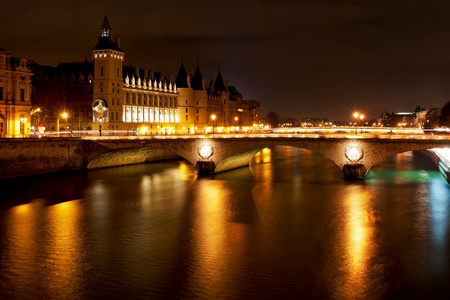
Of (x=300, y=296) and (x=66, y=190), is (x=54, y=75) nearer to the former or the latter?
(x=66, y=190)

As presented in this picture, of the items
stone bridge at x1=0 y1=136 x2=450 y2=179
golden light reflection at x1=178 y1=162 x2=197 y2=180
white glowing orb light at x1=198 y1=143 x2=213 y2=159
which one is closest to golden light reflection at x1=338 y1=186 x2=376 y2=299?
stone bridge at x1=0 y1=136 x2=450 y2=179

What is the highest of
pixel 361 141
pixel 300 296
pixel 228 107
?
pixel 228 107

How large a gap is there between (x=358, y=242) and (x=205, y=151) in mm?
27361

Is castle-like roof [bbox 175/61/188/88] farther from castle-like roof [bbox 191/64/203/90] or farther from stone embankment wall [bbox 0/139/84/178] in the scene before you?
stone embankment wall [bbox 0/139/84/178]

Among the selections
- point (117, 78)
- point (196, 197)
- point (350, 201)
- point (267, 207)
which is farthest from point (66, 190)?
point (117, 78)

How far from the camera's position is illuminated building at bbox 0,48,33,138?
5566 cm

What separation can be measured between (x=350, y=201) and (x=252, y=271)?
1722 cm

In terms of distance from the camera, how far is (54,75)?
100938mm

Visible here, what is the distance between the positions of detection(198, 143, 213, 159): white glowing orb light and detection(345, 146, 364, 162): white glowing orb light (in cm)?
1442

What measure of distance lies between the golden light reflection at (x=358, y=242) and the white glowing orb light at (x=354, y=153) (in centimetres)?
602

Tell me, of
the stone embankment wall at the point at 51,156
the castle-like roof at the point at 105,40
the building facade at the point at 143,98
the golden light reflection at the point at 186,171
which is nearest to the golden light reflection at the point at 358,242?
the golden light reflection at the point at 186,171

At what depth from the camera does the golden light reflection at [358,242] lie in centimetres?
1927

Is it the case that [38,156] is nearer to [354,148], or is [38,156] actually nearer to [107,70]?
[354,148]

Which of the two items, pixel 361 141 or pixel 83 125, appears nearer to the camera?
pixel 361 141
